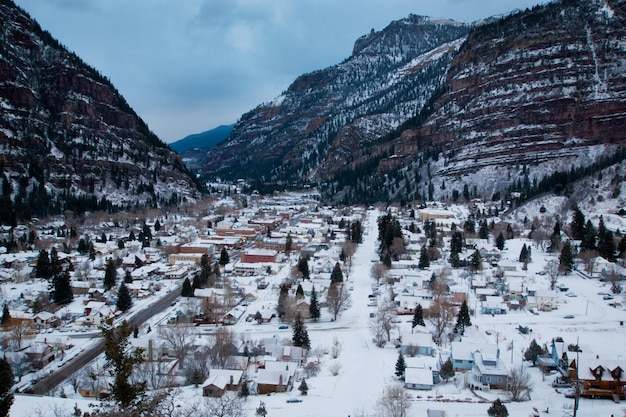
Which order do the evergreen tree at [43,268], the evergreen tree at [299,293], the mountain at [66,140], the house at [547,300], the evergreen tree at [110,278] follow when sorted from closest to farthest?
the house at [547,300], the evergreen tree at [299,293], the evergreen tree at [110,278], the evergreen tree at [43,268], the mountain at [66,140]

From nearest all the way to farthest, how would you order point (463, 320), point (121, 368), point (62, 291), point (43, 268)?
point (121, 368)
point (463, 320)
point (62, 291)
point (43, 268)

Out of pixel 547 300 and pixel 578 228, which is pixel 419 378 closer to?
pixel 547 300

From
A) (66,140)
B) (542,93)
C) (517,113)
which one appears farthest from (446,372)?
(66,140)

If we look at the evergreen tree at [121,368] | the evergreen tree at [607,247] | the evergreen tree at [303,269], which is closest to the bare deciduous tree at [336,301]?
the evergreen tree at [303,269]

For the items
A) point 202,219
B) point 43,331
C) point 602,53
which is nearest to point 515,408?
point 43,331

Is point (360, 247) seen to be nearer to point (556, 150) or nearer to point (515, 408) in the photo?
point (515, 408)

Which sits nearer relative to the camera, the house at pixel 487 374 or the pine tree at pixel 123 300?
the house at pixel 487 374

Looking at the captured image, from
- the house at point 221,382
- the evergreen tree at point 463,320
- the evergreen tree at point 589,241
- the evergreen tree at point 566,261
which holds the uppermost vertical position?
the evergreen tree at point 589,241

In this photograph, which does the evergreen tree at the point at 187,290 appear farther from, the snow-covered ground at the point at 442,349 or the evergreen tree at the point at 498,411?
the evergreen tree at the point at 498,411
